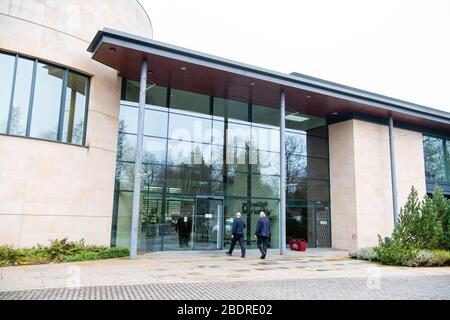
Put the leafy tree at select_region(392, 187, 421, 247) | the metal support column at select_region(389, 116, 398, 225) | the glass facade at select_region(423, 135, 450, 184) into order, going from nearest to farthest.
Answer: the leafy tree at select_region(392, 187, 421, 247) < the metal support column at select_region(389, 116, 398, 225) < the glass facade at select_region(423, 135, 450, 184)

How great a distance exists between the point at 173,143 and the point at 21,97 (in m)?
6.49

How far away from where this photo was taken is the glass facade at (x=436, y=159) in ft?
79.8

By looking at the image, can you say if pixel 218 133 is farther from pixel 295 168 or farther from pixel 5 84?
pixel 5 84

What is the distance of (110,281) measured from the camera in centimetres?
914

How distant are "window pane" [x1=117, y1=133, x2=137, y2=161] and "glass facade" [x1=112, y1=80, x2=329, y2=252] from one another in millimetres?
41

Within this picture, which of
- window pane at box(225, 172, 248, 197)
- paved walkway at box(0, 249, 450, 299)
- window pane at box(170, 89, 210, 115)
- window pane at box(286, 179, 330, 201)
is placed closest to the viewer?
paved walkway at box(0, 249, 450, 299)

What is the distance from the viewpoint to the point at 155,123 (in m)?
17.6

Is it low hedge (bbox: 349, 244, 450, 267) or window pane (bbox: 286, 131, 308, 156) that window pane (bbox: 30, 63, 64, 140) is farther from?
low hedge (bbox: 349, 244, 450, 267)

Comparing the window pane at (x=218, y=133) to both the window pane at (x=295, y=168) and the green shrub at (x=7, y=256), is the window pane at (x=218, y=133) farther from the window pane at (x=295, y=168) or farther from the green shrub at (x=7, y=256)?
the green shrub at (x=7, y=256)

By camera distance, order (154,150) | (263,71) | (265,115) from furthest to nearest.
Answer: (265,115) → (154,150) → (263,71)

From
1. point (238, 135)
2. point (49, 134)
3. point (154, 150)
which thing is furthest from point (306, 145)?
point (49, 134)

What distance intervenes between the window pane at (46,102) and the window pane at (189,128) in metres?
5.14

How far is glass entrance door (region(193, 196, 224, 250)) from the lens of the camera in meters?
17.8

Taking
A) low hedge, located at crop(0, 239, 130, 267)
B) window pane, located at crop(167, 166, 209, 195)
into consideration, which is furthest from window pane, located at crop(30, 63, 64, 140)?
window pane, located at crop(167, 166, 209, 195)
